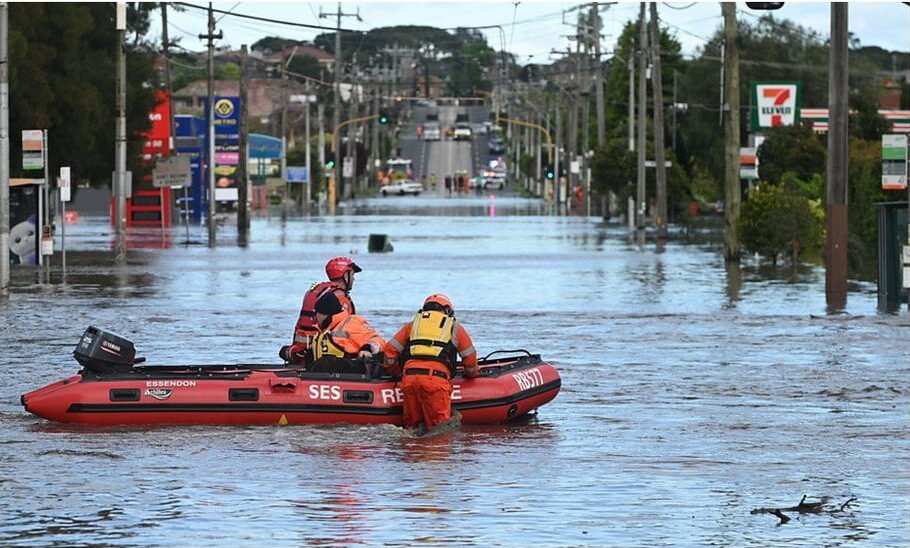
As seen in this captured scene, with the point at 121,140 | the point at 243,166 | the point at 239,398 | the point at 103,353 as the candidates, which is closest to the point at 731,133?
the point at 121,140

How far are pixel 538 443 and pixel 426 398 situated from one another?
1.02 m

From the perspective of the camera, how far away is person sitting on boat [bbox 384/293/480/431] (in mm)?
17078

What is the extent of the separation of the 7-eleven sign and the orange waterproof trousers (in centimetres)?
5808

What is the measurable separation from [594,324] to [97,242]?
36.9 meters

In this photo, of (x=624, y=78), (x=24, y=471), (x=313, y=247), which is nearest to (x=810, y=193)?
(x=313, y=247)

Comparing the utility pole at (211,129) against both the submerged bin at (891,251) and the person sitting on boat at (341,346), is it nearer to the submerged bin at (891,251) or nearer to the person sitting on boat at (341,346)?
the submerged bin at (891,251)

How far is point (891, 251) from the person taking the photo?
111 ft

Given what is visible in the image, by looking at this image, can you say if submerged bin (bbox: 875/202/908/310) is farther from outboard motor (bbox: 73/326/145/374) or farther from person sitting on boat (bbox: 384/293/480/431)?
outboard motor (bbox: 73/326/145/374)

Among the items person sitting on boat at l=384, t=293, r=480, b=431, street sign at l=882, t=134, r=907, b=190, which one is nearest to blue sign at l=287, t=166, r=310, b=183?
Answer: street sign at l=882, t=134, r=907, b=190

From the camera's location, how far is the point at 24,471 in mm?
15180

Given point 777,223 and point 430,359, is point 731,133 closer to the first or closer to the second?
point 777,223

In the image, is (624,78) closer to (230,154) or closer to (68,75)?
(230,154)

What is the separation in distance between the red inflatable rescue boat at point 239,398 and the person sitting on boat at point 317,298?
2.73ft

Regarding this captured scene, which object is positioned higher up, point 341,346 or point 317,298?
point 317,298
